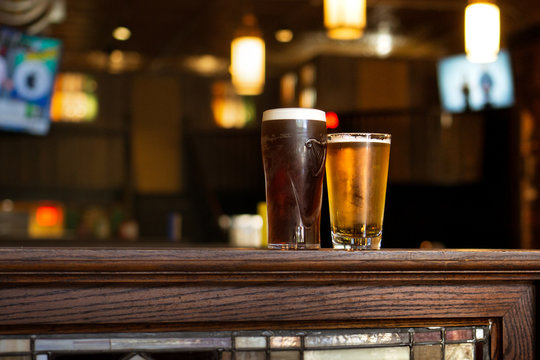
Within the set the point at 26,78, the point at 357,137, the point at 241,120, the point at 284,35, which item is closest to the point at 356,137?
the point at 357,137

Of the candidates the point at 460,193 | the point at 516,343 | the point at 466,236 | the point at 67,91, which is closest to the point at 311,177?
the point at 516,343

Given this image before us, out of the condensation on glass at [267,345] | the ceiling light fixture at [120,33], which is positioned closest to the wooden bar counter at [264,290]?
the condensation on glass at [267,345]

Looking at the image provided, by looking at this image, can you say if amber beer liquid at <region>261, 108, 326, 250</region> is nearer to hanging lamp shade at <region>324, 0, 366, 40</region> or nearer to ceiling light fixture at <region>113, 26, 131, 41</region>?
hanging lamp shade at <region>324, 0, 366, 40</region>

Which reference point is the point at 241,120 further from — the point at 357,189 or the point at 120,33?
the point at 357,189

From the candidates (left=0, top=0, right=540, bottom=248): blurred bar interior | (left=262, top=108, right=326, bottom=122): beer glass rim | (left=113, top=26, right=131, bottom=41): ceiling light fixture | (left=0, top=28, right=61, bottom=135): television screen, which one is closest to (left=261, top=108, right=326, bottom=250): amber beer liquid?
(left=262, top=108, right=326, bottom=122): beer glass rim

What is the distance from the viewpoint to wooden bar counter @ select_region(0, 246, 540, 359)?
966 millimetres

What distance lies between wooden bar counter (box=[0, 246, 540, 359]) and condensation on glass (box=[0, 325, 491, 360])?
12 mm

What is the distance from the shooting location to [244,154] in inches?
346

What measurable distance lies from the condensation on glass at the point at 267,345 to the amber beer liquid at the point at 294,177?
0.48ft

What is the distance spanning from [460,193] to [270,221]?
5545mm

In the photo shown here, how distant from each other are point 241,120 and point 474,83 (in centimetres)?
326

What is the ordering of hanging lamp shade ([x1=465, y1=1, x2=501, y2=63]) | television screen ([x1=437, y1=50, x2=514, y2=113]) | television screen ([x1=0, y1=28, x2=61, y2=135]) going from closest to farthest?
hanging lamp shade ([x1=465, y1=1, x2=501, y2=63]) < television screen ([x1=0, y1=28, x2=61, y2=135]) < television screen ([x1=437, y1=50, x2=514, y2=113])

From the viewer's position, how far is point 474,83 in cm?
829

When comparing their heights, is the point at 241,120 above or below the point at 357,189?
above
